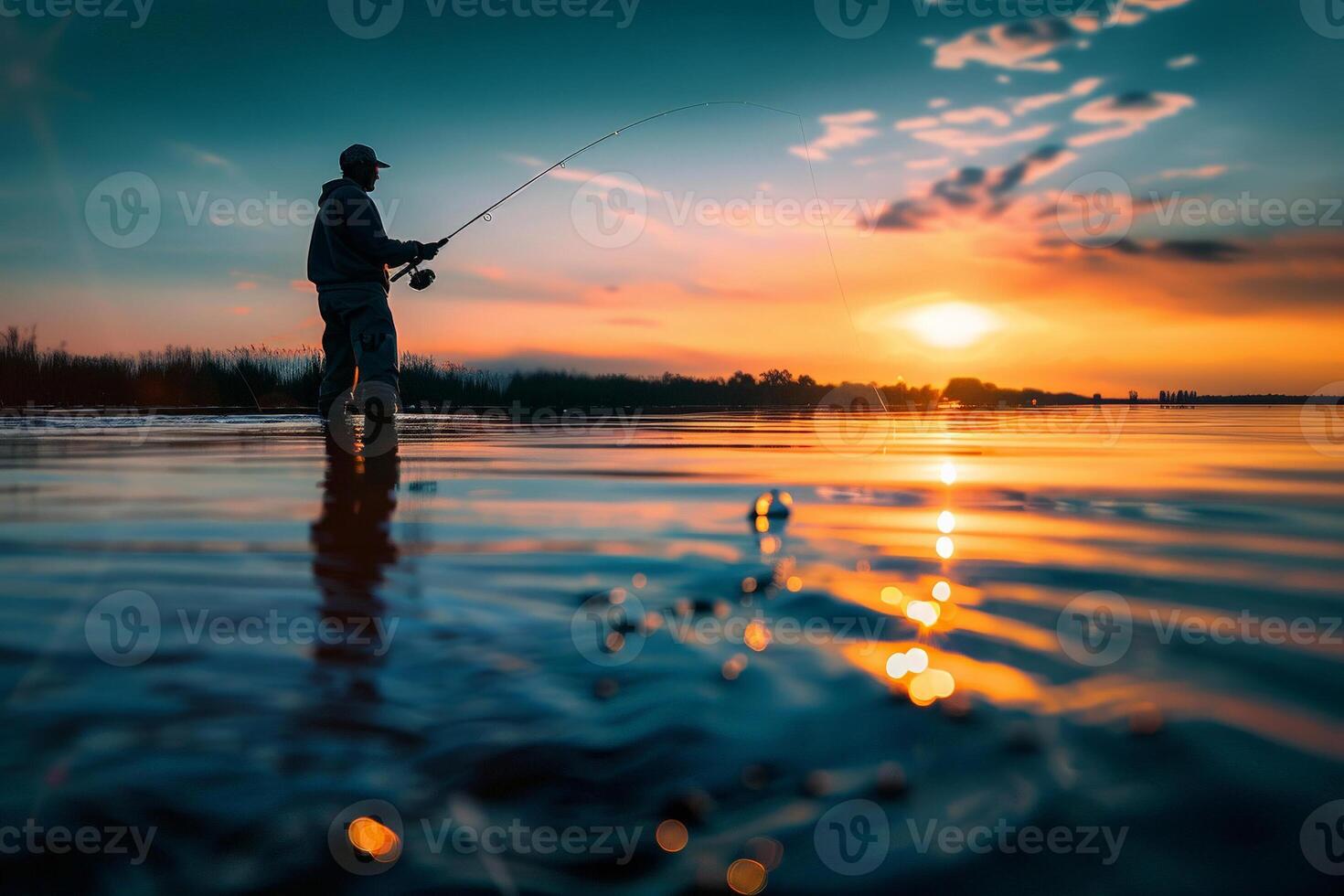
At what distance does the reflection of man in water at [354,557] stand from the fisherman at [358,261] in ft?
7.32

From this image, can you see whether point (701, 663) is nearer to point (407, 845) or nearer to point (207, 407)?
point (407, 845)

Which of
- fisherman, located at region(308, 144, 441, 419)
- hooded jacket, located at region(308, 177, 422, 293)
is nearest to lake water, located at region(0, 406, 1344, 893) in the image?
fisherman, located at region(308, 144, 441, 419)

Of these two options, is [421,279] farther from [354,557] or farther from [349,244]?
[354,557]

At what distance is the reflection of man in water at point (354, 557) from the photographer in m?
2.44

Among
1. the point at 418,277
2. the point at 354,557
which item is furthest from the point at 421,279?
the point at 354,557

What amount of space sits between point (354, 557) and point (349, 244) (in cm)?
601

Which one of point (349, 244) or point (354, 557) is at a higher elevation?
point (349, 244)

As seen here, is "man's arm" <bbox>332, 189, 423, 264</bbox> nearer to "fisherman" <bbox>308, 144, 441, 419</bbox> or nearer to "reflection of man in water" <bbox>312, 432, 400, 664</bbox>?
"fisherman" <bbox>308, 144, 441, 419</bbox>

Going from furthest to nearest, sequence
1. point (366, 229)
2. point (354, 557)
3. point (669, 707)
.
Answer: point (366, 229), point (354, 557), point (669, 707)

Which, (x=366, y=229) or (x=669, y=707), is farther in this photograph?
(x=366, y=229)

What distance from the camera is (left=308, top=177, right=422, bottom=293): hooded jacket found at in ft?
28.7

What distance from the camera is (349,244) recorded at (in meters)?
8.84

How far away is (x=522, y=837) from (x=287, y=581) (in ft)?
6.78

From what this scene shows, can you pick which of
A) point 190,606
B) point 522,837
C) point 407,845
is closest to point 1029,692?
point 522,837
